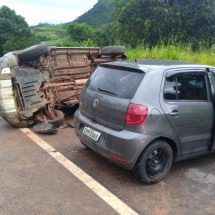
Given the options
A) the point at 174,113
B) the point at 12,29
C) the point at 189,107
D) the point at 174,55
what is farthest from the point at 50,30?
the point at 174,113

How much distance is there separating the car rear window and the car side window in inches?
17.4

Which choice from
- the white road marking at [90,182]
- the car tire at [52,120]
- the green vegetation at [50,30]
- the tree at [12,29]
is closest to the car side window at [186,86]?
the white road marking at [90,182]

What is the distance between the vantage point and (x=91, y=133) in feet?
15.5

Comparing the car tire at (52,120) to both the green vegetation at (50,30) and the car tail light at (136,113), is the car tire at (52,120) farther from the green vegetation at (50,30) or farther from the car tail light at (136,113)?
the green vegetation at (50,30)

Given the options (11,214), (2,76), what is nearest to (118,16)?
(2,76)

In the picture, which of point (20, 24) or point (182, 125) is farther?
point (20, 24)

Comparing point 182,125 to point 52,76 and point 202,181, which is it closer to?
point 202,181

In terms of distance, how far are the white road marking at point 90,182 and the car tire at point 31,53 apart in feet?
5.82

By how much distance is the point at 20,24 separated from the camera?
40781 millimetres

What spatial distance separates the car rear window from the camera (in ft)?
14.4

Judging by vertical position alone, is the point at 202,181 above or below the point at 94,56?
below

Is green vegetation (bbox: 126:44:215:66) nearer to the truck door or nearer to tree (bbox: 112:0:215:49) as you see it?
the truck door

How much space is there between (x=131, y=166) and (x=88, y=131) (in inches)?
34.7

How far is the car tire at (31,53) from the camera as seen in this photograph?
22.4ft
